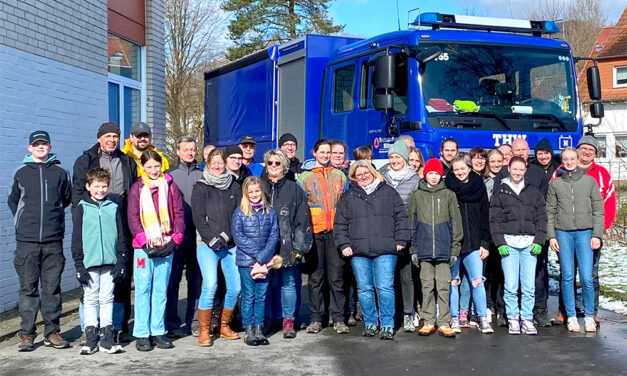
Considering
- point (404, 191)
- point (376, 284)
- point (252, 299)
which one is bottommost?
point (252, 299)

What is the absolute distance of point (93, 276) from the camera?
7012 millimetres

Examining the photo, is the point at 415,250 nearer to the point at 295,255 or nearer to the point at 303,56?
the point at 295,255

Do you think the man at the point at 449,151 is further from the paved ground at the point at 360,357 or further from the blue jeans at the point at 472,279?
the paved ground at the point at 360,357

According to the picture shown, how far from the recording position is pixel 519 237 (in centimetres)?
777

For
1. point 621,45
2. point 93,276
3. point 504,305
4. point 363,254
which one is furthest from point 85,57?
point 621,45

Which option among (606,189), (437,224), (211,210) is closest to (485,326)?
(437,224)

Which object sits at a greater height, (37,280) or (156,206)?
(156,206)

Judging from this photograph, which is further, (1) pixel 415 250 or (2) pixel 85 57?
(2) pixel 85 57

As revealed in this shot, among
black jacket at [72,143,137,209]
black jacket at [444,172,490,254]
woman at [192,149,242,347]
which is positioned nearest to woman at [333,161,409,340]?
black jacket at [444,172,490,254]

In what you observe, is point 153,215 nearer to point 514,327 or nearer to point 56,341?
point 56,341

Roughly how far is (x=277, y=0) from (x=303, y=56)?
26.6 m

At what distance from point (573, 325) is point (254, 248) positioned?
322cm

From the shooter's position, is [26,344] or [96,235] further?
[26,344]

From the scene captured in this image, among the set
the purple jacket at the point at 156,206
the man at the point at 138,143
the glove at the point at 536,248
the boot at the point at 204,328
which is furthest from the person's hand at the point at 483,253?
the man at the point at 138,143
